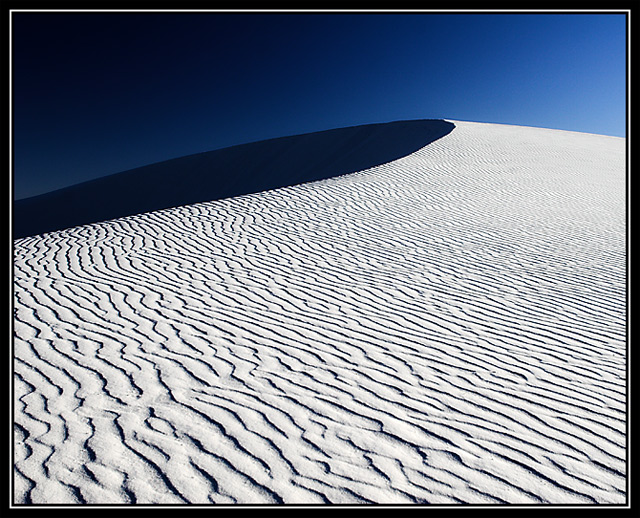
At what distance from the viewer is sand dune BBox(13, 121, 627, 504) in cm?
283

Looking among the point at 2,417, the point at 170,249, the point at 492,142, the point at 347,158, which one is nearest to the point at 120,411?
the point at 2,417

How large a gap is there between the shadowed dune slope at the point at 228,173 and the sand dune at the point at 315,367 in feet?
65.6

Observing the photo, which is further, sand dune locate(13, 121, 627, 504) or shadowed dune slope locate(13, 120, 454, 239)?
shadowed dune slope locate(13, 120, 454, 239)

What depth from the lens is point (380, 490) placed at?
8.94 ft

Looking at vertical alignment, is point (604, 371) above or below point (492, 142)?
below

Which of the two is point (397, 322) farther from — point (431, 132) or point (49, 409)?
point (431, 132)

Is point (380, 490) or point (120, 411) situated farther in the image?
point (120, 411)

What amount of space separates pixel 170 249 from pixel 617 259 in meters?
7.72

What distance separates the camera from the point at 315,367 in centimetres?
437

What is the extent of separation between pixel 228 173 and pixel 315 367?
108ft

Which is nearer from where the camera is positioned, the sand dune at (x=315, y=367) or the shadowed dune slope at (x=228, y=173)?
the sand dune at (x=315, y=367)

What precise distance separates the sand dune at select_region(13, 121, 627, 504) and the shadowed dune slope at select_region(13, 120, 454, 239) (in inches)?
787

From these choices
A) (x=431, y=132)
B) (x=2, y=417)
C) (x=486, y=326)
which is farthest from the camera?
(x=431, y=132)

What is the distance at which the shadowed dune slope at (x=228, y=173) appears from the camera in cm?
3080
